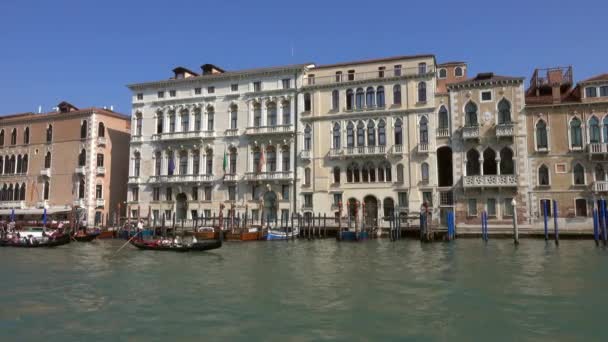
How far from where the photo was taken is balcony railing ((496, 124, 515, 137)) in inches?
1170

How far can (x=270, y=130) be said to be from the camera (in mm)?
35031

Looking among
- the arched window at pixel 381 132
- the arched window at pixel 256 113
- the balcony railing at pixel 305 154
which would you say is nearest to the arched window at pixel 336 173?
the balcony railing at pixel 305 154

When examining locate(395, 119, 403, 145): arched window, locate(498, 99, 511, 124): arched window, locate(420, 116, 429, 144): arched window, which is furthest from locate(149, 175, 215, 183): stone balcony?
locate(498, 99, 511, 124): arched window

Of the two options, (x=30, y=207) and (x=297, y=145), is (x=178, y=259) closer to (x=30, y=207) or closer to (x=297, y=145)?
(x=297, y=145)

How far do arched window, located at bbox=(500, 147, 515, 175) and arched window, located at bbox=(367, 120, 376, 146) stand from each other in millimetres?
7853

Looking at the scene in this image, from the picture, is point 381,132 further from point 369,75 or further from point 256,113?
point 256,113

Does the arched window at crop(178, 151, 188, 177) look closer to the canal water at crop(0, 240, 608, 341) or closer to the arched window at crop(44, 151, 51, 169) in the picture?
the arched window at crop(44, 151, 51, 169)

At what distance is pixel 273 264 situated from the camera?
697 inches

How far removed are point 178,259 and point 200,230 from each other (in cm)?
1224

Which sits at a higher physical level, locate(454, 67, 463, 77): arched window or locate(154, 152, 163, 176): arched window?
locate(454, 67, 463, 77): arched window

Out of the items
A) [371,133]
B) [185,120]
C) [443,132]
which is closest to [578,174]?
[443,132]

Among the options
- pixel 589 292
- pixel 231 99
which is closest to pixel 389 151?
pixel 231 99

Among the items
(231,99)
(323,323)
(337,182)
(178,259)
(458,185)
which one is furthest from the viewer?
(231,99)

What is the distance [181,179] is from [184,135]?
127 inches
